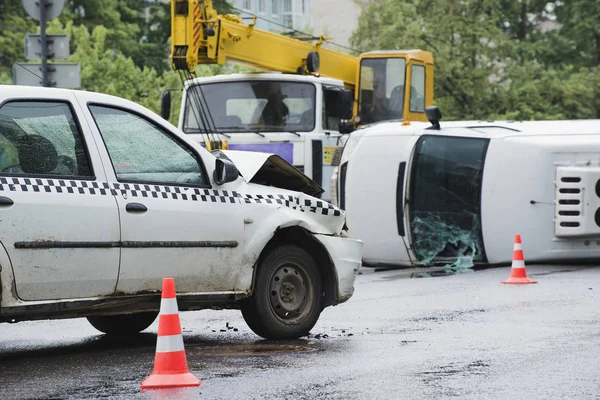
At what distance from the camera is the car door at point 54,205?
25.4 ft

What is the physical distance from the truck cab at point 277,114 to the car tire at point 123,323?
977 cm

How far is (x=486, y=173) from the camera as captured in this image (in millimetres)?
16391

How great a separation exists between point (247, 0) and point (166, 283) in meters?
62.5

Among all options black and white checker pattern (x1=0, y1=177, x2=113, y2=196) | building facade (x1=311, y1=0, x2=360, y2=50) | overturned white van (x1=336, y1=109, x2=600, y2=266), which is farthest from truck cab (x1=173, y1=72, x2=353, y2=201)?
building facade (x1=311, y1=0, x2=360, y2=50)

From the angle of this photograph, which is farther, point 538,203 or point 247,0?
point 247,0

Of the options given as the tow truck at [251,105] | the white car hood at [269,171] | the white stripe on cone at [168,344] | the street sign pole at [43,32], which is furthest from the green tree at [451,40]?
the white stripe on cone at [168,344]

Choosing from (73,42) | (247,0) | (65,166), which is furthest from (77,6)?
(65,166)

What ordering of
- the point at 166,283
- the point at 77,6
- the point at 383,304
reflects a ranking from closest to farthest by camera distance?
the point at 166,283
the point at 383,304
the point at 77,6

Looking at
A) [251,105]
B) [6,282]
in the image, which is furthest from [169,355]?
[251,105]

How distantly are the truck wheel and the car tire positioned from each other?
3.08 feet

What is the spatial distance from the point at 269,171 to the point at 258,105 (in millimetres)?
10229

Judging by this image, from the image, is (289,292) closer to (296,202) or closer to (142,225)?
(296,202)

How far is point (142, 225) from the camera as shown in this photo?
27.4 feet

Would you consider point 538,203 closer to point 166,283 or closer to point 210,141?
point 210,141
